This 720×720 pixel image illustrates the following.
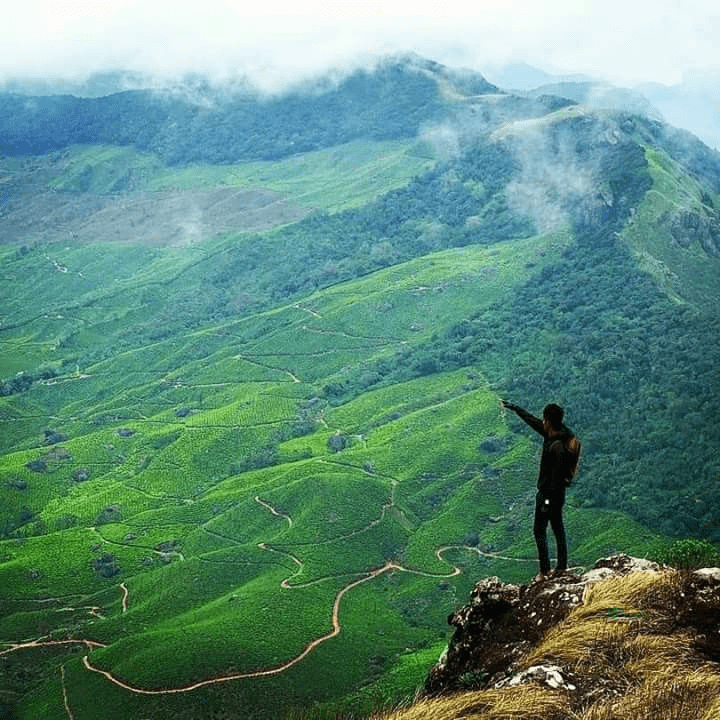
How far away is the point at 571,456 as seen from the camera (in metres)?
18.9

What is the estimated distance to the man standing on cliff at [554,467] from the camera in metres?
18.8

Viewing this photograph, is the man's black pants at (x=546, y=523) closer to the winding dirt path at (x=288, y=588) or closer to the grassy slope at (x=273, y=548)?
the grassy slope at (x=273, y=548)

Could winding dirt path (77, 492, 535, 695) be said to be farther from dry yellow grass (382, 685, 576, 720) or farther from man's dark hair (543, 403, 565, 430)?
dry yellow grass (382, 685, 576, 720)

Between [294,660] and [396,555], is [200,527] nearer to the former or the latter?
[396,555]

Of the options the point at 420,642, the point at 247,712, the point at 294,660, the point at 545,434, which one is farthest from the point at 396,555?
the point at 545,434

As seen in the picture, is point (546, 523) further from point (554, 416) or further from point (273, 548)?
point (273, 548)

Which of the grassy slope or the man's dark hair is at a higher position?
the man's dark hair

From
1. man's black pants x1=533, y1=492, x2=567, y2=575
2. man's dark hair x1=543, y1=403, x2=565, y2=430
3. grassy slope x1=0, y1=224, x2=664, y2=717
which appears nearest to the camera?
man's dark hair x1=543, y1=403, x2=565, y2=430

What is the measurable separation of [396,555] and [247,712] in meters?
50.5

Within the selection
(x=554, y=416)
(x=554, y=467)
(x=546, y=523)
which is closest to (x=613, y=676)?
(x=554, y=467)

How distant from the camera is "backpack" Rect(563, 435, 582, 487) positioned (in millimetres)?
18828

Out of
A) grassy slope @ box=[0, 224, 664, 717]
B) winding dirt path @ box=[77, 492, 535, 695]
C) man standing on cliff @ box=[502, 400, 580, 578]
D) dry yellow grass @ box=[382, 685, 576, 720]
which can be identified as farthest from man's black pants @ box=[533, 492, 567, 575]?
winding dirt path @ box=[77, 492, 535, 695]

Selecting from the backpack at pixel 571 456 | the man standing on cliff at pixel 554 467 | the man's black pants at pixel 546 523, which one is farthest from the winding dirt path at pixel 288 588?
the backpack at pixel 571 456

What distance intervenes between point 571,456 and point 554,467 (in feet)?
1.41
